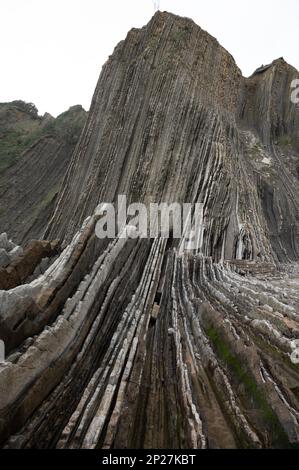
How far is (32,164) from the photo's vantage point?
33.5 meters

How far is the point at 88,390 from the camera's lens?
5680 mm

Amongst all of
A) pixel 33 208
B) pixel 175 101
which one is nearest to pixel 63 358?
pixel 175 101

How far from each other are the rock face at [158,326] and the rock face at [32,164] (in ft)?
23.5

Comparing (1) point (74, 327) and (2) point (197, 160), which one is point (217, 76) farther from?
(1) point (74, 327)

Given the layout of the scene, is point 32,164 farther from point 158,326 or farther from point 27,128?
point 158,326

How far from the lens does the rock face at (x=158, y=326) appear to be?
15.5 ft

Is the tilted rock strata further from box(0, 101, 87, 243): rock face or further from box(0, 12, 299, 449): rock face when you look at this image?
box(0, 101, 87, 243): rock face

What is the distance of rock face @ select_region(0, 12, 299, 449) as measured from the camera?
4.73 meters

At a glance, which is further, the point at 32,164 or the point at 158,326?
the point at 32,164

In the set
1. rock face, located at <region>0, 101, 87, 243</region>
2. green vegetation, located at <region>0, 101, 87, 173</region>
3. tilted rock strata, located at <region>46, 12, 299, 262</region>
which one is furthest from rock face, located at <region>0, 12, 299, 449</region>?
green vegetation, located at <region>0, 101, 87, 173</region>

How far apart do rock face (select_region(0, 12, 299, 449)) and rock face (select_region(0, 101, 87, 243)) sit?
7164 millimetres

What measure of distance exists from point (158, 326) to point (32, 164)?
93.7 ft

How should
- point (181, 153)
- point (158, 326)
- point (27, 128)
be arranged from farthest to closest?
1. point (27, 128)
2. point (181, 153)
3. point (158, 326)

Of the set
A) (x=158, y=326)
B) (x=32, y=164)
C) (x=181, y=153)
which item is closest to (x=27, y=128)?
(x=32, y=164)
